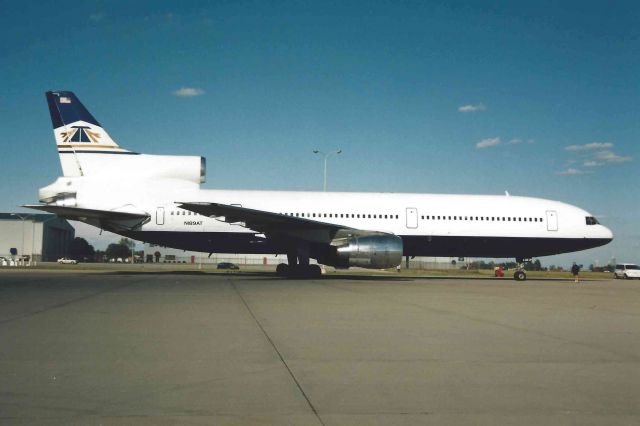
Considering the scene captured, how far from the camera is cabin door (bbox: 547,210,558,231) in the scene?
24250mm

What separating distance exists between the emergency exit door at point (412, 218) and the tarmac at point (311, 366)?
13275 mm

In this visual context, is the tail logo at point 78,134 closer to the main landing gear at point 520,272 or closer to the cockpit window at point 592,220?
the main landing gear at point 520,272

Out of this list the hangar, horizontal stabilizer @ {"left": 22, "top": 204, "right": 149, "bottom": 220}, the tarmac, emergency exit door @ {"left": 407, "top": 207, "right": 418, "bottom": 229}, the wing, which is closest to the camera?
the tarmac

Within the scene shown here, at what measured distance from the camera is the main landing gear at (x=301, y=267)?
21391 millimetres

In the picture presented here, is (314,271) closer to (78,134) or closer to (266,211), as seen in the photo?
(266,211)

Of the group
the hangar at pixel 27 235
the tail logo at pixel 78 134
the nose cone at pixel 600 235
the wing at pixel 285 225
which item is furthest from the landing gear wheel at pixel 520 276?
the hangar at pixel 27 235

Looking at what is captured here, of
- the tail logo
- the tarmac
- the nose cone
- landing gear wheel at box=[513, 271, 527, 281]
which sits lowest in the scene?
the tarmac

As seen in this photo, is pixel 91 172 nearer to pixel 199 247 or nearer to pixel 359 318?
pixel 199 247

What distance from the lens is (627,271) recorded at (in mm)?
37719

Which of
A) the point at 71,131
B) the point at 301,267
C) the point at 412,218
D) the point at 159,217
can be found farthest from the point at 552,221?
the point at 71,131

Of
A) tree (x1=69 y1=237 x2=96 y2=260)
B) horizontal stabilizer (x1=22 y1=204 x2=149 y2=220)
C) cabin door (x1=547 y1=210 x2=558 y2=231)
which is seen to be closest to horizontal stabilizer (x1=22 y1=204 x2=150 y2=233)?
horizontal stabilizer (x1=22 y1=204 x2=149 y2=220)

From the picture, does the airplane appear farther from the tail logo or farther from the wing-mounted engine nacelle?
the wing-mounted engine nacelle

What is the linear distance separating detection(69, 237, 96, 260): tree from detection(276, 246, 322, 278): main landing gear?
85.7 meters

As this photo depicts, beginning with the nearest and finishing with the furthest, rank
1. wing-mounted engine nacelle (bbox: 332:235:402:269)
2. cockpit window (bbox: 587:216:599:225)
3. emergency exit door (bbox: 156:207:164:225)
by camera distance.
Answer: wing-mounted engine nacelle (bbox: 332:235:402:269), emergency exit door (bbox: 156:207:164:225), cockpit window (bbox: 587:216:599:225)
